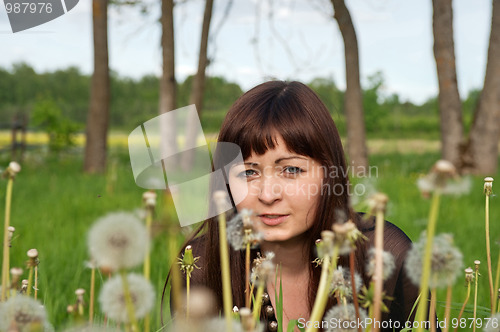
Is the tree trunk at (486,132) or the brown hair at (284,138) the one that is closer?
the brown hair at (284,138)

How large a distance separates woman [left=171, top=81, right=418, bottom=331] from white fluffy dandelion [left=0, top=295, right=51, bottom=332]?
90cm

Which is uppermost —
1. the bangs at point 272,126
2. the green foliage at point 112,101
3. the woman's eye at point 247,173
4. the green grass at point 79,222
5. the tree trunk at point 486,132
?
the green foliage at point 112,101

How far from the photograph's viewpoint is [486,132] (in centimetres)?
815

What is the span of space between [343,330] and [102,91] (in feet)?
30.4

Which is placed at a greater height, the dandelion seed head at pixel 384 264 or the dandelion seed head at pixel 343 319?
the dandelion seed head at pixel 384 264

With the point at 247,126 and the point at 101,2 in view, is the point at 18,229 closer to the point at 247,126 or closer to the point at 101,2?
the point at 247,126

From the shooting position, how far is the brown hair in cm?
166

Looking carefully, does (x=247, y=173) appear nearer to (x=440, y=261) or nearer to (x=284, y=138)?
(x=284, y=138)

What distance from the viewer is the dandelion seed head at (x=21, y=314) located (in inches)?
18.4

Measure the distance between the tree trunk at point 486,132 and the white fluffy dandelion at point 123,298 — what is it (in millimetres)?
8385

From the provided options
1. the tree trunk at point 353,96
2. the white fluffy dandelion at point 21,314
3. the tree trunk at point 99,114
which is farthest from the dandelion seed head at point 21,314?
the tree trunk at point 99,114

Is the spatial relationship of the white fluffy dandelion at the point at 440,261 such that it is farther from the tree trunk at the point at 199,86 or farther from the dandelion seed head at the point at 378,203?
the tree trunk at the point at 199,86

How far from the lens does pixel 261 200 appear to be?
136 cm

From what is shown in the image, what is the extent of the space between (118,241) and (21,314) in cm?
18
